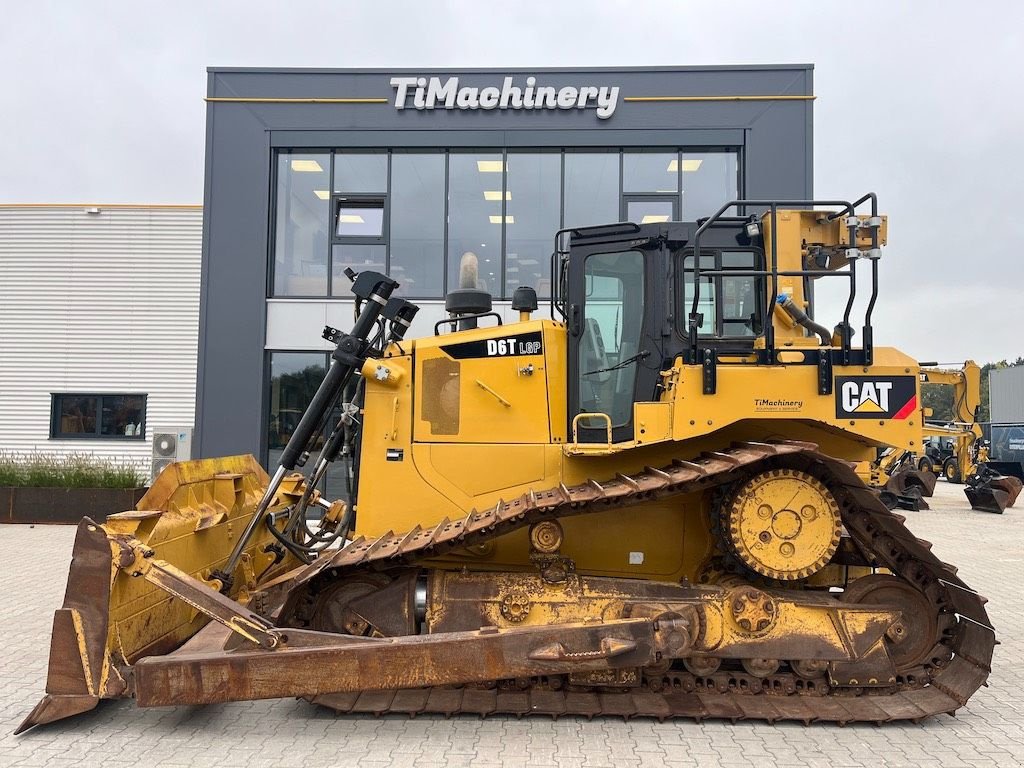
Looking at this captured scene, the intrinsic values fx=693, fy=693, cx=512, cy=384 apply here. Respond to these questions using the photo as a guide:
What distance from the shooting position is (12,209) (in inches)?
741

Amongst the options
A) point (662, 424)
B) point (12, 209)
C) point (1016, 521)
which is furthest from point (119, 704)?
point (12, 209)

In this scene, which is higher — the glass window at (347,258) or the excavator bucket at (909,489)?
the glass window at (347,258)

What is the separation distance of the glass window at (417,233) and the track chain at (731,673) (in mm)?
9522

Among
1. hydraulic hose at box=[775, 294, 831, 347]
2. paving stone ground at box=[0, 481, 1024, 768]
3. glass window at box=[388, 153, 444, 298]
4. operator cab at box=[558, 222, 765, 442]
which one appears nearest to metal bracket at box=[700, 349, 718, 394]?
operator cab at box=[558, 222, 765, 442]

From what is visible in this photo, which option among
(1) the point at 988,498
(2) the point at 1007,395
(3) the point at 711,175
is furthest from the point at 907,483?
(2) the point at 1007,395

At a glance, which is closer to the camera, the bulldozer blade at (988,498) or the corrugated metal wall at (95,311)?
the bulldozer blade at (988,498)

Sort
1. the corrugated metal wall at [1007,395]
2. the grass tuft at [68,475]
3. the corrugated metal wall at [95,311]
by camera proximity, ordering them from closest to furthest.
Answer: the grass tuft at [68,475] < the corrugated metal wall at [95,311] < the corrugated metal wall at [1007,395]

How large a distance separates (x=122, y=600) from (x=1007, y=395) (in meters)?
48.6

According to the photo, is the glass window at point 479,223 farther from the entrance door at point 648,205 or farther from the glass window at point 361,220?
the entrance door at point 648,205

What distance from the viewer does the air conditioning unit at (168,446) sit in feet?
42.1

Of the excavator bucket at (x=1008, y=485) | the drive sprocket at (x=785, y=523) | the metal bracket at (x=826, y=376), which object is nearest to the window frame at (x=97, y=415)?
the drive sprocket at (x=785, y=523)

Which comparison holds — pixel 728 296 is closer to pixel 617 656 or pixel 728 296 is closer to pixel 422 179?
pixel 617 656

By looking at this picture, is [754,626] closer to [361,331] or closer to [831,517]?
[831,517]

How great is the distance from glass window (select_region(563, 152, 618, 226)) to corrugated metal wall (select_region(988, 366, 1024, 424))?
120 feet
